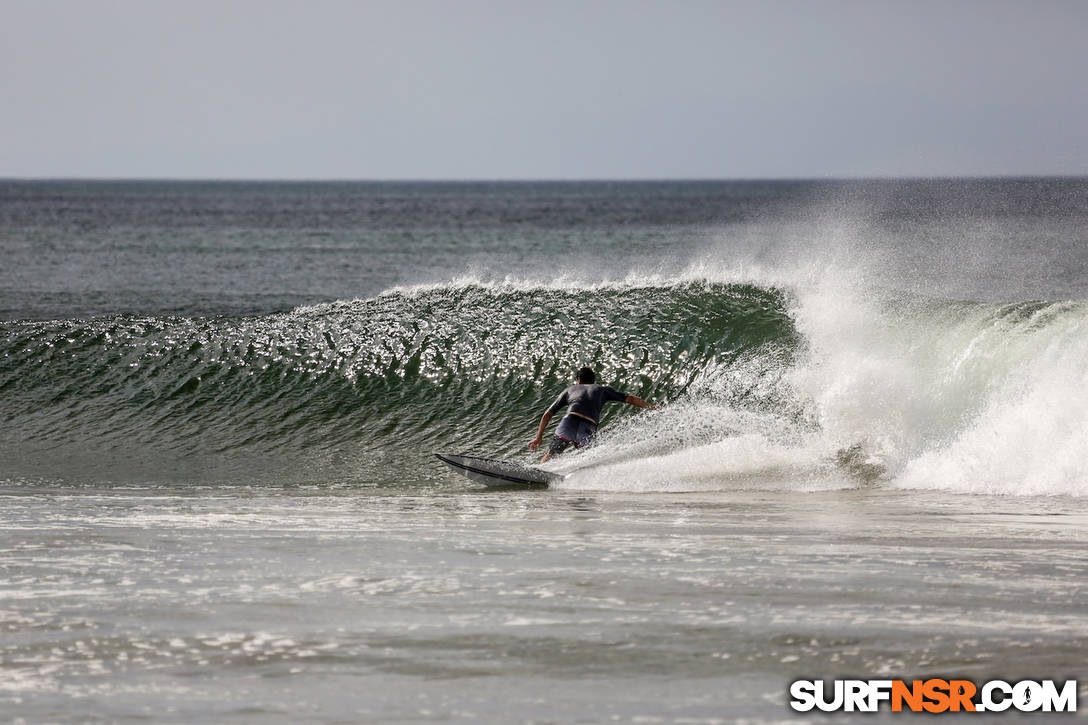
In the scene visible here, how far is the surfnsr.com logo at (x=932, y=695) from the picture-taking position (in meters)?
4.91

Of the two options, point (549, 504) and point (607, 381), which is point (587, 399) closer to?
point (549, 504)

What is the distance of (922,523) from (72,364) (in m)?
13.7

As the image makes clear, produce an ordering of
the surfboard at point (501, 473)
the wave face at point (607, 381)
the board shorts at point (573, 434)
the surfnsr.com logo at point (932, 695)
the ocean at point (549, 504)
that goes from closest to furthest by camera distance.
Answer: the surfnsr.com logo at point (932, 695), the ocean at point (549, 504), the surfboard at point (501, 473), the wave face at point (607, 381), the board shorts at point (573, 434)

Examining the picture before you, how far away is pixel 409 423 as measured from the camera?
15.6 m

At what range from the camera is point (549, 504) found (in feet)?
33.8

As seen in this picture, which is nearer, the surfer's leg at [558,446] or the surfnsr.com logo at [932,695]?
the surfnsr.com logo at [932,695]

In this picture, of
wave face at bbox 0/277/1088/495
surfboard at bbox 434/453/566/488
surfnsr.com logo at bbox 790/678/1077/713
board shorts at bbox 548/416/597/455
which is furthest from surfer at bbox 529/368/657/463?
surfnsr.com logo at bbox 790/678/1077/713

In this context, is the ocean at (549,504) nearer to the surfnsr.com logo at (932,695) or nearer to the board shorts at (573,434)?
the surfnsr.com logo at (932,695)

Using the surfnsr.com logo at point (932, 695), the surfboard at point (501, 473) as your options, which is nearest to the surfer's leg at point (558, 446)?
the surfboard at point (501, 473)

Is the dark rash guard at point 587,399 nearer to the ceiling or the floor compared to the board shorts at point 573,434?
nearer to the ceiling

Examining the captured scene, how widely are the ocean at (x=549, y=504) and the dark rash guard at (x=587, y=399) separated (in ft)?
1.42

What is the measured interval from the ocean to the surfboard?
31 centimetres

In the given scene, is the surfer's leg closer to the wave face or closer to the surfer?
the surfer

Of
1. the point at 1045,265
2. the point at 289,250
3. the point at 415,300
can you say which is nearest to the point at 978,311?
the point at 415,300
